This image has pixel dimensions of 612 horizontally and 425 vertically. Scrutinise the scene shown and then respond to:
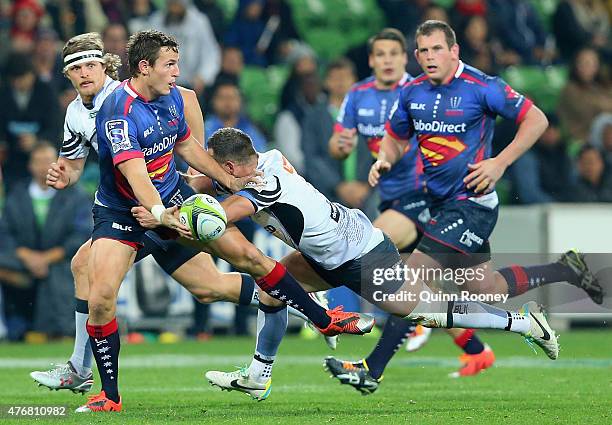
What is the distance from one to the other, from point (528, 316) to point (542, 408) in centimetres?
82

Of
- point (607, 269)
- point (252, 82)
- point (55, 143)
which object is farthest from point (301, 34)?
point (607, 269)

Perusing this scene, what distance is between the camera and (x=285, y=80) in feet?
62.8

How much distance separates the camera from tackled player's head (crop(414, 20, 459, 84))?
10.8m

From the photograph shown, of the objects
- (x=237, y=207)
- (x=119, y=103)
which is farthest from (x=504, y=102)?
(x=119, y=103)

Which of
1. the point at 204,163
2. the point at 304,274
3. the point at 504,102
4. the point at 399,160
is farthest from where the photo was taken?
the point at 399,160

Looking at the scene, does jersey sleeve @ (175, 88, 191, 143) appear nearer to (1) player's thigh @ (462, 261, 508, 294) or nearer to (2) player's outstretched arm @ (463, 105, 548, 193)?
(2) player's outstretched arm @ (463, 105, 548, 193)

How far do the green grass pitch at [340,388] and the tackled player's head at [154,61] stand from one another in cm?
225

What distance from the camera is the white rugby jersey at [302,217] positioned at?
9.65m

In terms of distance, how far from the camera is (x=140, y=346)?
625 inches

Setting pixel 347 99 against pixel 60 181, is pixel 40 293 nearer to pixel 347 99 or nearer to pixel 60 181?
pixel 347 99

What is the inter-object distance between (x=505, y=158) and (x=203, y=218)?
249cm

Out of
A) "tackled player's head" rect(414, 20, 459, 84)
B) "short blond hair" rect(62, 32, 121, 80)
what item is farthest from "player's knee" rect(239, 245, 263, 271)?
"tackled player's head" rect(414, 20, 459, 84)

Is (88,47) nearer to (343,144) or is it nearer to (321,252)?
(321,252)

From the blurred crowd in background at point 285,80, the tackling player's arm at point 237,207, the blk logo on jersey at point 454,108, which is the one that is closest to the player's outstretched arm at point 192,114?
the tackling player's arm at point 237,207
